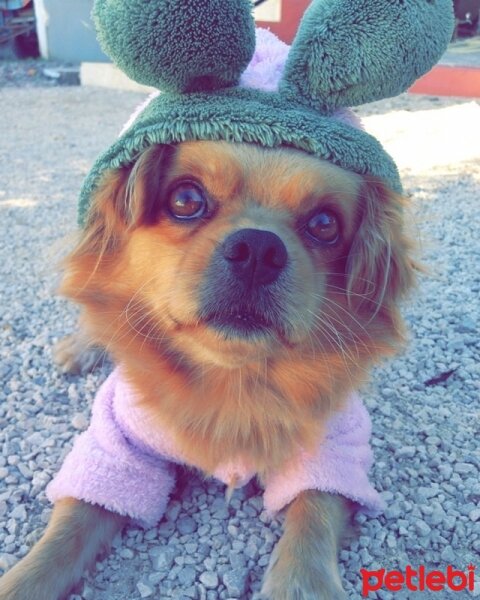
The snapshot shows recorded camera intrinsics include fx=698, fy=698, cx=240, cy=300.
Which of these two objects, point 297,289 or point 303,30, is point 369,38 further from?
point 297,289

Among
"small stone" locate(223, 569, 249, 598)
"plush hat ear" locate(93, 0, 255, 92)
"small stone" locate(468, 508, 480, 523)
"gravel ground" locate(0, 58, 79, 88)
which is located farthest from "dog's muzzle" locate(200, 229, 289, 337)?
"gravel ground" locate(0, 58, 79, 88)

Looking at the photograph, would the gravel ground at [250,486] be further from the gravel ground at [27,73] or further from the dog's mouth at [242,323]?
the gravel ground at [27,73]

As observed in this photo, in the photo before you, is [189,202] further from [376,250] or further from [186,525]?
[186,525]

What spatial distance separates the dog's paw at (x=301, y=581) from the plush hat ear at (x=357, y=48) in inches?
44.1

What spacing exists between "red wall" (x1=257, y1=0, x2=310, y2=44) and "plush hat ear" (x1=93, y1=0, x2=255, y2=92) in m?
7.04

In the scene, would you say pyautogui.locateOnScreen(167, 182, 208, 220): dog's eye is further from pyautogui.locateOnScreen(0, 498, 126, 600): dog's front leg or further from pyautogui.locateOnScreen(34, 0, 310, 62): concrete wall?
pyautogui.locateOnScreen(34, 0, 310, 62): concrete wall

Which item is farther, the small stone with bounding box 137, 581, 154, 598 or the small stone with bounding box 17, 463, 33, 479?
the small stone with bounding box 17, 463, 33, 479

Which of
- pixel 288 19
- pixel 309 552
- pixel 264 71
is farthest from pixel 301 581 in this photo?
pixel 288 19

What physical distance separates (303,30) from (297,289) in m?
0.65

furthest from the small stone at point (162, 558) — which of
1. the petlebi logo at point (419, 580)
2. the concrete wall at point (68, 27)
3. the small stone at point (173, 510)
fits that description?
the concrete wall at point (68, 27)

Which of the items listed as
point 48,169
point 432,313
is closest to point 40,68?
point 48,169

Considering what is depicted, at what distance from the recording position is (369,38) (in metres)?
1.67

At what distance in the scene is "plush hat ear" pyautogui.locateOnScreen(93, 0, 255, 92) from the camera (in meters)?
1.58

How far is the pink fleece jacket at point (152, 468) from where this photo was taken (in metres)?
1.84
